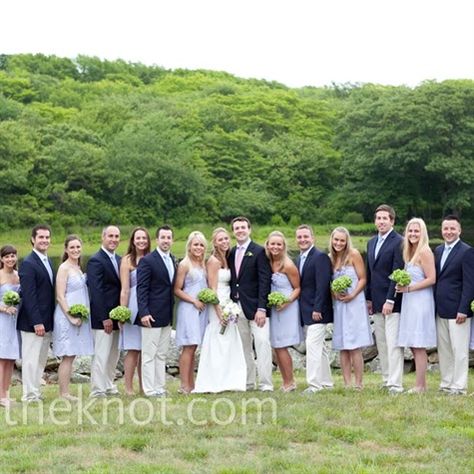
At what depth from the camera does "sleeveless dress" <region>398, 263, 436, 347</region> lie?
10406 mm

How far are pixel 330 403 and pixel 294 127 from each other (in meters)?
63.4

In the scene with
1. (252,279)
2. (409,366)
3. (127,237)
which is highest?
(127,237)

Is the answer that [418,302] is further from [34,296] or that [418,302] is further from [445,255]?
[34,296]

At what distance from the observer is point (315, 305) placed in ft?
35.4

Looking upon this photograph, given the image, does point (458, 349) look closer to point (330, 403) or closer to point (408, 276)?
point (408, 276)

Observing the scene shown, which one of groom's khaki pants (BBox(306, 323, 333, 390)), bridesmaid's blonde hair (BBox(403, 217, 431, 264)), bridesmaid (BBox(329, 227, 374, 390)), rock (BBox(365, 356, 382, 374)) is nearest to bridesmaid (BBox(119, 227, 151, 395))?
groom's khaki pants (BBox(306, 323, 333, 390))

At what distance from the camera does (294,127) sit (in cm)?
7212

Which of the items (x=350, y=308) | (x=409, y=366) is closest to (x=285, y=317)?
(x=350, y=308)

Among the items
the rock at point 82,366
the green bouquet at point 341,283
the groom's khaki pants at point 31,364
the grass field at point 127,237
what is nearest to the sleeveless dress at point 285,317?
the green bouquet at point 341,283

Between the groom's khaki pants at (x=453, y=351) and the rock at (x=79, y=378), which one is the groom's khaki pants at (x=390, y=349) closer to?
the groom's khaki pants at (x=453, y=351)

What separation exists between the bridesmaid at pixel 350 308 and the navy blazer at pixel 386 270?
12 cm

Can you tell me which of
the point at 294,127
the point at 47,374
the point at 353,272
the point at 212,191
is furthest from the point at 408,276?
the point at 294,127

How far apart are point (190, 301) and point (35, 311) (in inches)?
68.1

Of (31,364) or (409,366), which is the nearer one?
(31,364)
